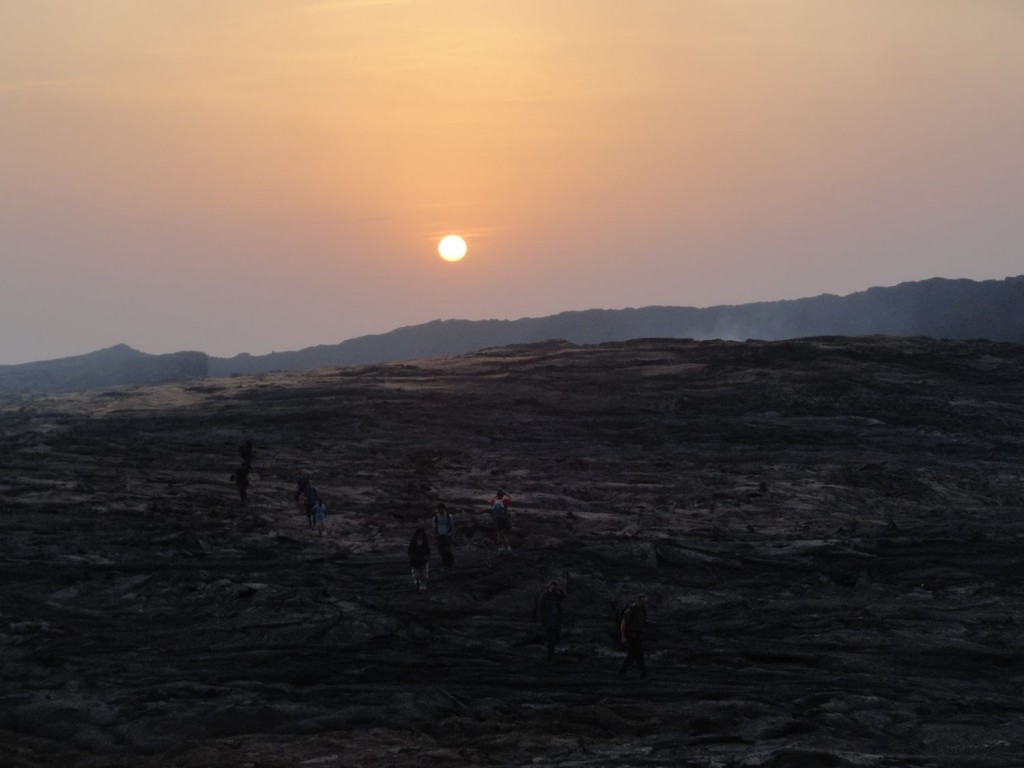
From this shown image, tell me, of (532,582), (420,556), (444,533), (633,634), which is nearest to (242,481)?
(444,533)

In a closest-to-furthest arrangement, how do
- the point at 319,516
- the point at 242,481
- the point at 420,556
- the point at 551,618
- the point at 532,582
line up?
1. the point at 551,618
2. the point at 420,556
3. the point at 532,582
4. the point at 319,516
5. the point at 242,481

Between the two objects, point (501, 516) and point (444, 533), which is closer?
point (444, 533)

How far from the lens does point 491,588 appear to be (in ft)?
94.2

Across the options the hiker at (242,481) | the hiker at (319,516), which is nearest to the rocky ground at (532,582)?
the hiker at (319,516)

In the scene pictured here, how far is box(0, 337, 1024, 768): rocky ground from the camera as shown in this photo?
61.4ft

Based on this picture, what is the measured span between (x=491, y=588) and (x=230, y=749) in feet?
38.1

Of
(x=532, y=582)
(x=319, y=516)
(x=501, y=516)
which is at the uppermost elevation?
(x=501, y=516)

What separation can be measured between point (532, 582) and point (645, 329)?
141 m

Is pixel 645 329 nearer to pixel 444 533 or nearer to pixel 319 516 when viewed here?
pixel 319 516

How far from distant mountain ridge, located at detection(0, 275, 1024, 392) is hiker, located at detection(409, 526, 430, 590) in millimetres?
87369

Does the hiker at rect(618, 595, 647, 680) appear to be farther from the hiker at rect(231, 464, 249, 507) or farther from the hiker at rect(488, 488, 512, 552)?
the hiker at rect(231, 464, 249, 507)

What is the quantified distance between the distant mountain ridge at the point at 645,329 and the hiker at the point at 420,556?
8737 cm

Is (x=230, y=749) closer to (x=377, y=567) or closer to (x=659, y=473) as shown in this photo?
(x=377, y=567)

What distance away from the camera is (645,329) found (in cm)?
16862
